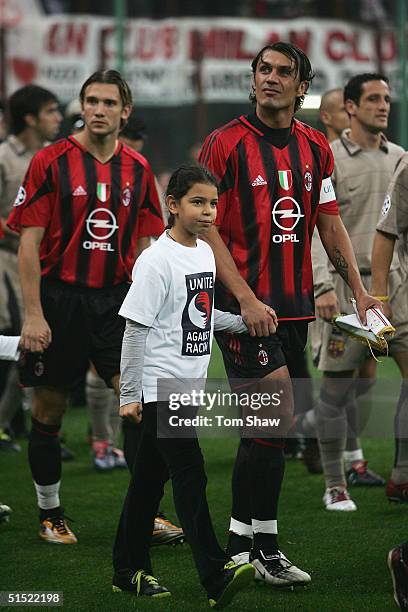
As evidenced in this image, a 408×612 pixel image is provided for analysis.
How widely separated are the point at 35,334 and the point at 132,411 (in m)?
1.20

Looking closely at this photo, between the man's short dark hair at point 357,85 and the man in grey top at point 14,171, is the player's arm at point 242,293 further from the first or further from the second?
the man in grey top at point 14,171

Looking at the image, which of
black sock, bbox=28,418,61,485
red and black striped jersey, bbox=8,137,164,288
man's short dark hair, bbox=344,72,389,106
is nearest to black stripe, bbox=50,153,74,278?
red and black striped jersey, bbox=8,137,164,288

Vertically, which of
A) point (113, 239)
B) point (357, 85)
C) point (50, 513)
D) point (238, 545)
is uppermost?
point (357, 85)

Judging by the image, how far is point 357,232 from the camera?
264 inches

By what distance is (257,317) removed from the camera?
16.2ft

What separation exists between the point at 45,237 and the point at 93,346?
53 centimetres

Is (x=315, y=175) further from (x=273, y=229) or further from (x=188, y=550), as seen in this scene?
(x=188, y=550)

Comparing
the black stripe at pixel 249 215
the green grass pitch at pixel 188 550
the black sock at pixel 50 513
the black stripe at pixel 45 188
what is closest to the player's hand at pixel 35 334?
the black stripe at pixel 45 188

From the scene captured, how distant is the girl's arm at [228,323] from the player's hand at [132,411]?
0.59 m

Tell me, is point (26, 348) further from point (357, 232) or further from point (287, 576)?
point (357, 232)

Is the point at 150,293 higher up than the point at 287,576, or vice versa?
the point at 150,293

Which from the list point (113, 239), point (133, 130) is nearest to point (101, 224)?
point (113, 239)

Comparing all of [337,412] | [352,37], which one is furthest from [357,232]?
[352,37]

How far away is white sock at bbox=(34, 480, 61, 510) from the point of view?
19.0 feet
